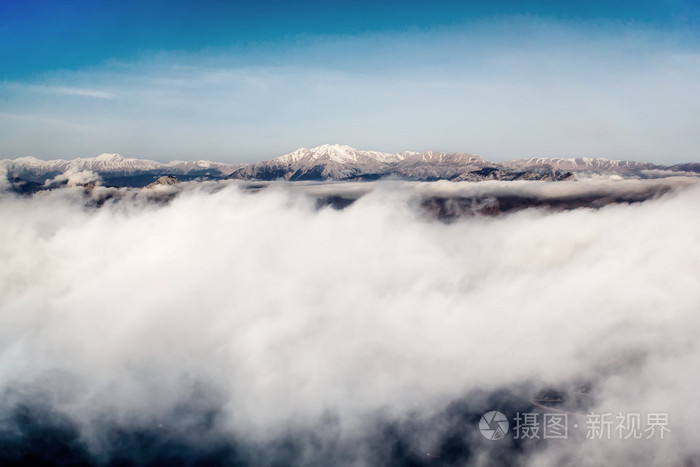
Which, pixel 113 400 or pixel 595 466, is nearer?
pixel 595 466

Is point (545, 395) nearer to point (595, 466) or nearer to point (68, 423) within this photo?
point (595, 466)

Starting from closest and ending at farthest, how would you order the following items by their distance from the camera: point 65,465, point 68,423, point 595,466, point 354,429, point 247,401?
point 595,466, point 65,465, point 354,429, point 68,423, point 247,401

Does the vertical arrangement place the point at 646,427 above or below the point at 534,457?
below

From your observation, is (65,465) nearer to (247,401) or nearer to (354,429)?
(247,401)

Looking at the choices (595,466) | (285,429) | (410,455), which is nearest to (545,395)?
(595,466)

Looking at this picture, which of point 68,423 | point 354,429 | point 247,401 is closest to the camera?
point 354,429

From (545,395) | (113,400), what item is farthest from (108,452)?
(545,395)
